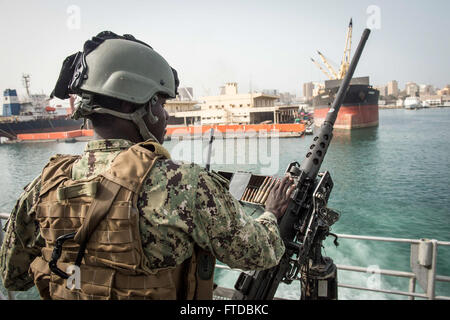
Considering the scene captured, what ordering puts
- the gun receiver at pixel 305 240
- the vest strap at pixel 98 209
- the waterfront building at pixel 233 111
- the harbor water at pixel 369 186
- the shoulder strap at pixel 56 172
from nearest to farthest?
1. the vest strap at pixel 98 209
2. the shoulder strap at pixel 56 172
3. the gun receiver at pixel 305 240
4. the harbor water at pixel 369 186
5. the waterfront building at pixel 233 111

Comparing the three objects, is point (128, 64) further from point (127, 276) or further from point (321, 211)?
point (321, 211)

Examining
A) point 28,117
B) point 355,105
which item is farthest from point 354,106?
point 28,117

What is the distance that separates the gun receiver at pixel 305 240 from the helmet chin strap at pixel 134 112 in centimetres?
163

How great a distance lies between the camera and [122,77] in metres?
1.39

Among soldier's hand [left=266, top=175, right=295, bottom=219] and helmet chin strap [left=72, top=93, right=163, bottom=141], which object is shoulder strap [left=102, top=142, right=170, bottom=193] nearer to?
helmet chin strap [left=72, top=93, right=163, bottom=141]

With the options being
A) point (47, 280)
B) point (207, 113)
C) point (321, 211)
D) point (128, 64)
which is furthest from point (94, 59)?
point (207, 113)

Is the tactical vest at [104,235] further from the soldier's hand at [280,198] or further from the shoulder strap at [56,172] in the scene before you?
the soldier's hand at [280,198]

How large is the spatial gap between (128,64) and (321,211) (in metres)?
2.34

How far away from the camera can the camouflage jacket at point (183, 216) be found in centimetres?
119

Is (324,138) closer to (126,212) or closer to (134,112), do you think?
(134,112)

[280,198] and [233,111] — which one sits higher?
[233,111]

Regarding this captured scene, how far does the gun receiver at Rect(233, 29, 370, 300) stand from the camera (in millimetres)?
2652

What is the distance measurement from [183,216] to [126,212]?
0.23 meters

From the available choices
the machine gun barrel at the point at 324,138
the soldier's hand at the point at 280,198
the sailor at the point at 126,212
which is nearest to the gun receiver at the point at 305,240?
the machine gun barrel at the point at 324,138
